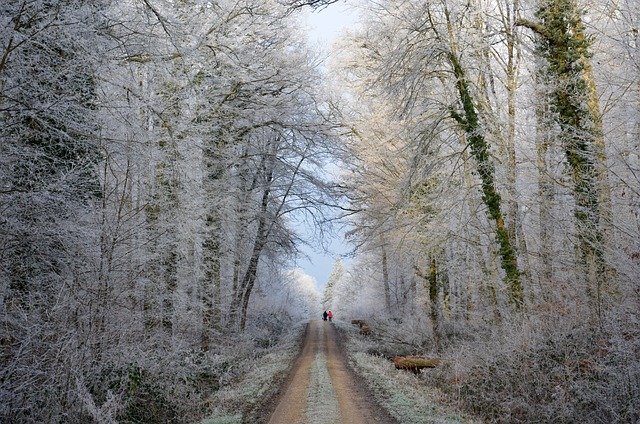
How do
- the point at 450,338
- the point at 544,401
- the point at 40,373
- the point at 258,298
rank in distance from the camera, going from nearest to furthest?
the point at 40,373
the point at 544,401
the point at 450,338
the point at 258,298

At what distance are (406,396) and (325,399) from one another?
1.68m

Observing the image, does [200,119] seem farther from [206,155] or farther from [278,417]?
[278,417]

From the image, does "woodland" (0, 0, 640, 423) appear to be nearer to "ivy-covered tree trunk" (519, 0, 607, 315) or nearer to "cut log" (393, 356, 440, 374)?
"ivy-covered tree trunk" (519, 0, 607, 315)

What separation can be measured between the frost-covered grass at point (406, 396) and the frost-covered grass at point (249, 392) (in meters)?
2.38

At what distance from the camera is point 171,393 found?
8.63m

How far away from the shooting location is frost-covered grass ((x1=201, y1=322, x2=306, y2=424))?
8.30 metres

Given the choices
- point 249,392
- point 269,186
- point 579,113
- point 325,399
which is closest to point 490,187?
point 579,113

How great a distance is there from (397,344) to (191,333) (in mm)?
8693

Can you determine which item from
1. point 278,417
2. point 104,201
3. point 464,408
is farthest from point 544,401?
point 104,201

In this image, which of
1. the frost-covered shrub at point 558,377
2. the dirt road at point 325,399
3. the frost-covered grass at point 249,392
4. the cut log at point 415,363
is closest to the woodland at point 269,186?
the frost-covered shrub at point 558,377

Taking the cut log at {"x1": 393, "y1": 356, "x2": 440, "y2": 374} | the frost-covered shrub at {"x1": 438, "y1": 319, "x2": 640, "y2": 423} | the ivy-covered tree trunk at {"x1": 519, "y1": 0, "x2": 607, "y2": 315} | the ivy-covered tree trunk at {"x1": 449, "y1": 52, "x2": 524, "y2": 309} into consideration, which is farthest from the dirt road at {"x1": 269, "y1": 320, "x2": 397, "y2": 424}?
the ivy-covered tree trunk at {"x1": 519, "y1": 0, "x2": 607, "y2": 315}

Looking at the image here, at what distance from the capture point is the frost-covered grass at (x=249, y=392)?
8305 mm

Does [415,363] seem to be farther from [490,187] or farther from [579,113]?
[579,113]

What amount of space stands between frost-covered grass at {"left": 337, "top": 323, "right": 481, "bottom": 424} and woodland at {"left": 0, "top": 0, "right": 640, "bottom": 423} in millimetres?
567
